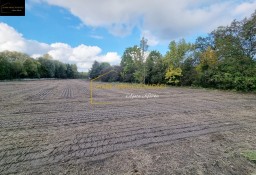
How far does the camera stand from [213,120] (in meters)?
5.89

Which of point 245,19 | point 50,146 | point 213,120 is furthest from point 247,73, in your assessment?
point 50,146

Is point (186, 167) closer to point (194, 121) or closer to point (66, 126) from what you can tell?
point (194, 121)

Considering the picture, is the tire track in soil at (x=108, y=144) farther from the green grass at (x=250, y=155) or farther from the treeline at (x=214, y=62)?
the treeline at (x=214, y=62)

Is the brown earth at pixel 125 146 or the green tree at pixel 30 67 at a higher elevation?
the green tree at pixel 30 67

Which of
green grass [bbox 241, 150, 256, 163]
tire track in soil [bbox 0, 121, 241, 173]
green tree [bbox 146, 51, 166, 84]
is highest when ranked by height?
green tree [bbox 146, 51, 166, 84]

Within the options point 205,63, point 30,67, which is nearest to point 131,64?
point 205,63

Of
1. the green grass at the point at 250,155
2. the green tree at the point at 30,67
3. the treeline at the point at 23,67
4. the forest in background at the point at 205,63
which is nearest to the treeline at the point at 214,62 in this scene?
the forest in background at the point at 205,63

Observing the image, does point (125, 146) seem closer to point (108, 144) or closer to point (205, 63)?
point (108, 144)

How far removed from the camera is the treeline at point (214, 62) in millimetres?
18344

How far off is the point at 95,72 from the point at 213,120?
6091cm

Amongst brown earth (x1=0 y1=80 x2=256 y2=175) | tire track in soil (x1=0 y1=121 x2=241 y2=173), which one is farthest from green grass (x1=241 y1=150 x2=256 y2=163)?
tire track in soil (x1=0 y1=121 x2=241 y2=173)

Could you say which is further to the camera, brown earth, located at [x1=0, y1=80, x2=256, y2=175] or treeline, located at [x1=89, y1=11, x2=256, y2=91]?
treeline, located at [x1=89, y1=11, x2=256, y2=91]

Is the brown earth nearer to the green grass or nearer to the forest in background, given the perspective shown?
the green grass

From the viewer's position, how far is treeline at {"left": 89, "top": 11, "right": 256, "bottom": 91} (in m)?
18.3
